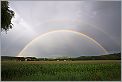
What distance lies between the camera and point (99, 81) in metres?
10.2

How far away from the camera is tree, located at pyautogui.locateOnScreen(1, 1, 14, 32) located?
35.0ft

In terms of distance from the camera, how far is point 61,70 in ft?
35.8

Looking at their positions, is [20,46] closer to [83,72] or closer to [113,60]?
[83,72]

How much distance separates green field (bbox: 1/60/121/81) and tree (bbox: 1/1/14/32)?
4.37ft

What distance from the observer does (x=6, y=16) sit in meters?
10.8

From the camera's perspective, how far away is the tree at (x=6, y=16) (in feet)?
35.0

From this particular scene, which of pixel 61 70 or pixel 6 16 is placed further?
pixel 61 70

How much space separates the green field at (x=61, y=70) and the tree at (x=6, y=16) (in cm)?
133

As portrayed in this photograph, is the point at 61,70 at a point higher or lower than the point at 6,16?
lower

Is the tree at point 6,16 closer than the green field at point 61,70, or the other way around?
the green field at point 61,70

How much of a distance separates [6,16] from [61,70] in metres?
2.85

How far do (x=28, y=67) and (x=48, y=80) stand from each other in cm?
118

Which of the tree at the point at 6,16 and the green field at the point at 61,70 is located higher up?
the tree at the point at 6,16

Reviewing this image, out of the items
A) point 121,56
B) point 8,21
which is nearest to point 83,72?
point 121,56
